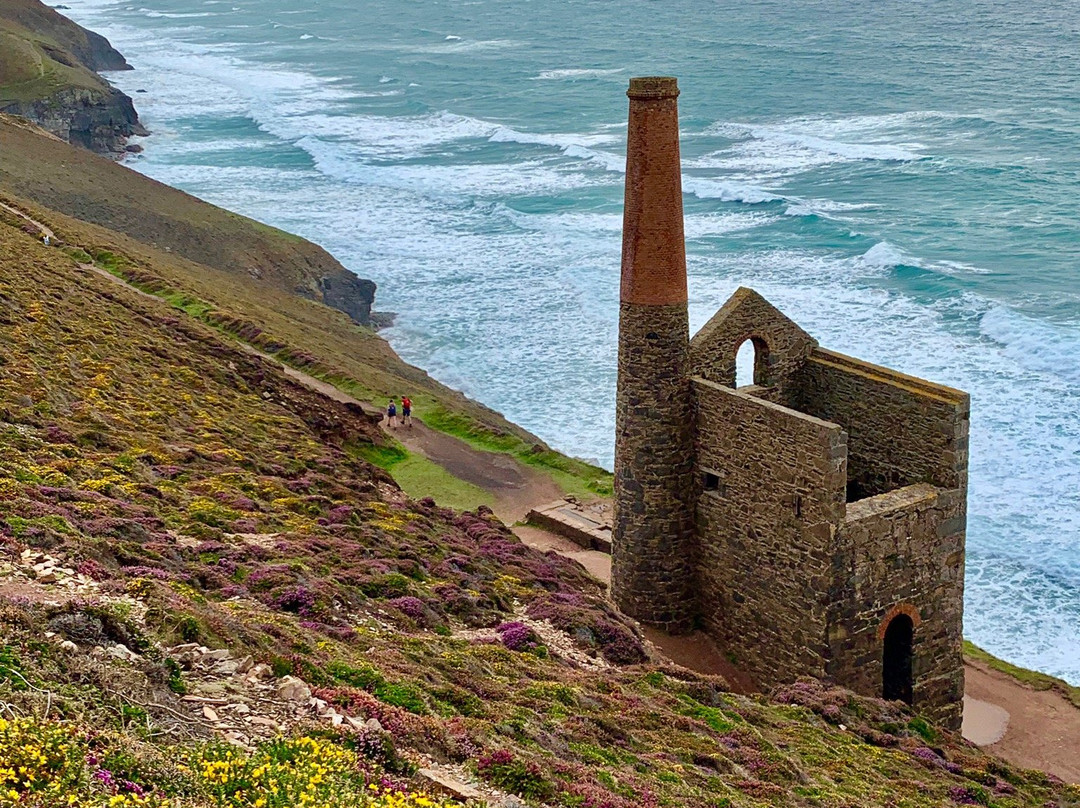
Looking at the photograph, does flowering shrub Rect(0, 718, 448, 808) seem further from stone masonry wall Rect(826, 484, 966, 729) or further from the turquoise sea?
the turquoise sea

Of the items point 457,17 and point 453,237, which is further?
point 457,17

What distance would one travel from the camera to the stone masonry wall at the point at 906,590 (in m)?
21.0

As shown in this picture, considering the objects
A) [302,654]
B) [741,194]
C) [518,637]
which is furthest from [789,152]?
[302,654]

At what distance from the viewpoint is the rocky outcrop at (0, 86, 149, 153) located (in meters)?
75.8

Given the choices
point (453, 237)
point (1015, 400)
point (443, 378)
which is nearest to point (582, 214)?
point (453, 237)

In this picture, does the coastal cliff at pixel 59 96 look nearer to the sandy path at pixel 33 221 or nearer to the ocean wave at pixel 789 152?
the sandy path at pixel 33 221

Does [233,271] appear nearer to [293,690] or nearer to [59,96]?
[59,96]

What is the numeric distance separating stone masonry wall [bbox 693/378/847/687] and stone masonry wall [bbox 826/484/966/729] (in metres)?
0.46

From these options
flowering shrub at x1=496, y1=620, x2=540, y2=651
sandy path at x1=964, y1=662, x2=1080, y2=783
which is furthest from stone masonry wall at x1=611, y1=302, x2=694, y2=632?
sandy path at x1=964, y1=662, x2=1080, y2=783

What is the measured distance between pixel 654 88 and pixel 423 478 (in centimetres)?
1455

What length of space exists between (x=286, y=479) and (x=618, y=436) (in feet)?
21.9

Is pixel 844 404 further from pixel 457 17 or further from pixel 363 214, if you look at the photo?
pixel 457 17

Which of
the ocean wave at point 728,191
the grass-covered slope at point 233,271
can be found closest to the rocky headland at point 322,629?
the grass-covered slope at point 233,271

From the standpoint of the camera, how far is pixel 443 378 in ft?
151
